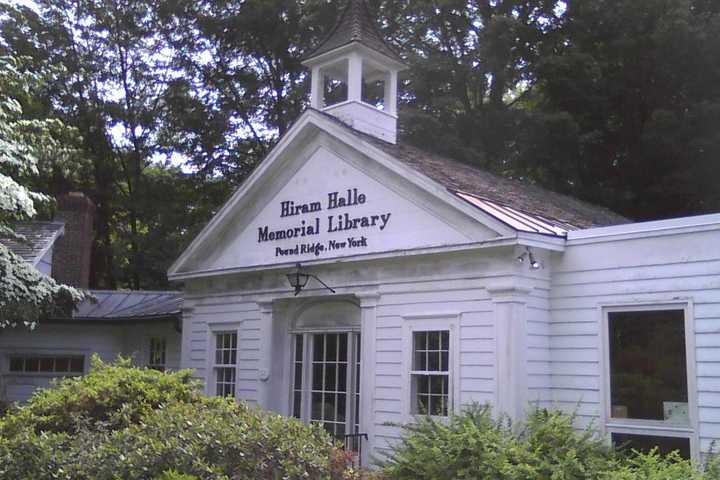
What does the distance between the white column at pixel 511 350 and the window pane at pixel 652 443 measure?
1258mm

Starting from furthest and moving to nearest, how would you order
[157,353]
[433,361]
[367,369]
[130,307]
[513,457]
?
[130,307] → [157,353] → [367,369] → [433,361] → [513,457]

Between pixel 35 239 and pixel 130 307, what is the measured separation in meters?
2.99

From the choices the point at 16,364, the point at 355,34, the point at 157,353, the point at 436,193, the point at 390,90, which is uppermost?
the point at 355,34

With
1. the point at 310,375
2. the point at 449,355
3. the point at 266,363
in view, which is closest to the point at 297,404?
the point at 310,375

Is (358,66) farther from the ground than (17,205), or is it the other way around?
(358,66)

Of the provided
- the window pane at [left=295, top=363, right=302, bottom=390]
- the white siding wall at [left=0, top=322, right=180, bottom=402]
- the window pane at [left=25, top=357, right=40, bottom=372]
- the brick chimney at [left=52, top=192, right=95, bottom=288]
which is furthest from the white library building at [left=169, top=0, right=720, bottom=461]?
Result: the brick chimney at [left=52, top=192, right=95, bottom=288]

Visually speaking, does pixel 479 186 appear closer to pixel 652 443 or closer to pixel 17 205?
pixel 652 443

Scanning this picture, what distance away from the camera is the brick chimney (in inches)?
914

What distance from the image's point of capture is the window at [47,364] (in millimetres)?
20469

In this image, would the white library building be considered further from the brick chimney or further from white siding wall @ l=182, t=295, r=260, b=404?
the brick chimney

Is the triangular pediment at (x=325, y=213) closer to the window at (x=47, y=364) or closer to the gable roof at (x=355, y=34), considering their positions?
the gable roof at (x=355, y=34)

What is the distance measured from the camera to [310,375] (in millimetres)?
14383

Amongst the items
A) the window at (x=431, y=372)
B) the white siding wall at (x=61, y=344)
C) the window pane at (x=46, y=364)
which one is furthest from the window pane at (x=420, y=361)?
the window pane at (x=46, y=364)

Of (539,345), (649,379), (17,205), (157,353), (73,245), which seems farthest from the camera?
(73,245)
